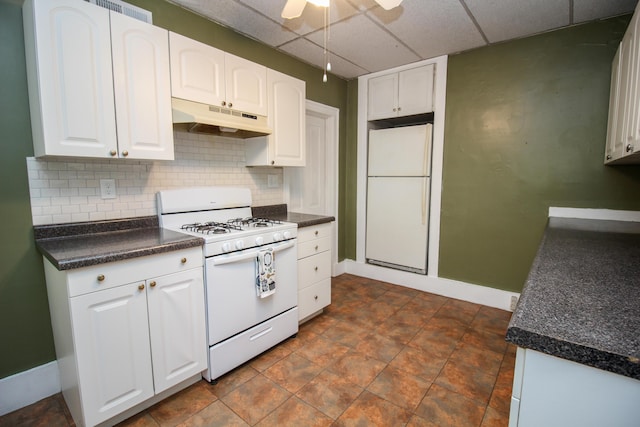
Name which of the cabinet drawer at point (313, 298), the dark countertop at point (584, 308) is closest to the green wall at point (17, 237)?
the cabinet drawer at point (313, 298)

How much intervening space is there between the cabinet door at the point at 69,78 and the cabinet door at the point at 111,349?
0.80 meters

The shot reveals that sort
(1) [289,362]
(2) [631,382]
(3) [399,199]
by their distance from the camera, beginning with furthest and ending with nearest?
(3) [399,199]
(1) [289,362]
(2) [631,382]

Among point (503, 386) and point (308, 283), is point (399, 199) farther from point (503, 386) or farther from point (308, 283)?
point (503, 386)

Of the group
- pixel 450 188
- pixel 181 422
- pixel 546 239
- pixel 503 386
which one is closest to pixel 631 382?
pixel 546 239

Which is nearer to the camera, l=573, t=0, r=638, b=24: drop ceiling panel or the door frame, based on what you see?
l=573, t=0, r=638, b=24: drop ceiling panel

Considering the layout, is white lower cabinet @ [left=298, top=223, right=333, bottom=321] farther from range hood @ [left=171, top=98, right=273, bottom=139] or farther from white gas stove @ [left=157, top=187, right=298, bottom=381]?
range hood @ [left=171, top=98, right=273, bottom=139]

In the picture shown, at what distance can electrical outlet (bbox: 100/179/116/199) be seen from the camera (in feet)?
6.35

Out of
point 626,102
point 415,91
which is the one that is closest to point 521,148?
point 626,102

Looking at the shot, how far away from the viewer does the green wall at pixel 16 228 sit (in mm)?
1621

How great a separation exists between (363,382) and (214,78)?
2272 millimetres

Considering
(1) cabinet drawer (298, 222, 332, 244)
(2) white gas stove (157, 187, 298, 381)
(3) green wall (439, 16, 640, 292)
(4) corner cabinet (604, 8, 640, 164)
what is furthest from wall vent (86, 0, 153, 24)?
(4) corner cabinet (604, 8, 640, 164)

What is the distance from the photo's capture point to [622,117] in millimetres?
1899

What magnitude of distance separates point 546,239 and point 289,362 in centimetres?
183

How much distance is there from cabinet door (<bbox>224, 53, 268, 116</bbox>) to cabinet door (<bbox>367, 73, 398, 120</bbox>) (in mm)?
1586
